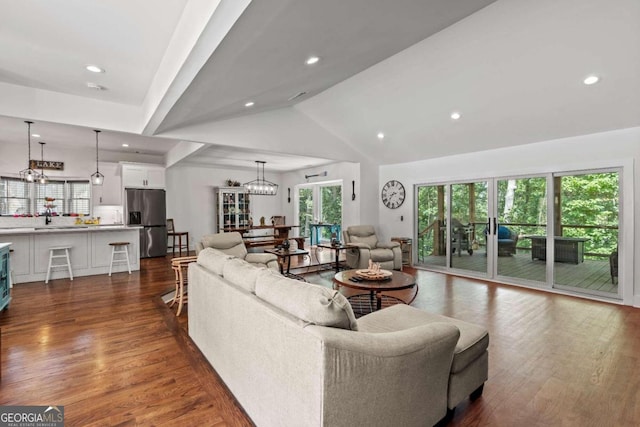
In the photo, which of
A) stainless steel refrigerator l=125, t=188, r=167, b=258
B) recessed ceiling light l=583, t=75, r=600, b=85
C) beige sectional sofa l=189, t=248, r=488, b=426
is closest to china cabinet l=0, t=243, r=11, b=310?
beige sectional sofa l=189, t=248, r=488, b=426

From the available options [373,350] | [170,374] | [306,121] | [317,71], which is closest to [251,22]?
[317,71]

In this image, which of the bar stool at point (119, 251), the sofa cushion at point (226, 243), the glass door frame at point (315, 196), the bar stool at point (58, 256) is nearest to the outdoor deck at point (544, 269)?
the glass door frame at point (315, 196)

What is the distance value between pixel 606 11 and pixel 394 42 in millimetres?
1946

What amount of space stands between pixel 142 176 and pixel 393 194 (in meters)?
6.43

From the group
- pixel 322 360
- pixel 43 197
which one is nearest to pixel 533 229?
pixel 322 360

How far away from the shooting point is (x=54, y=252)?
17.6 ft

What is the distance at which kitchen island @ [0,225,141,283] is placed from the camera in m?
5.04

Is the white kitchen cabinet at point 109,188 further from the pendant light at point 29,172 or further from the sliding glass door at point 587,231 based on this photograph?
the sliding glass door at point 587,231

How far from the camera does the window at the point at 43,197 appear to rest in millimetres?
6891

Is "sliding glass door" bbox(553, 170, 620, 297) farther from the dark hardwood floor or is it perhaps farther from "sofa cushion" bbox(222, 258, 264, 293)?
"sofa cushion" bbox(222, 258, 264, 293)

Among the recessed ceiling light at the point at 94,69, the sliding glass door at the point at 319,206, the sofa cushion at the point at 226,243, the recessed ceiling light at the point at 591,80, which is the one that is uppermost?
the recessed ceiling light at the point at 94,69

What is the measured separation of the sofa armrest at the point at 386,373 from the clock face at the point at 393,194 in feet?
18.5

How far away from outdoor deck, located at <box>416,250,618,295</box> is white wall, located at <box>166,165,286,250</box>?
23.2 feet

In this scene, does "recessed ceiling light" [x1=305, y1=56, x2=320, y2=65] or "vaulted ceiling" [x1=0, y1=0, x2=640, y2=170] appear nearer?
"vaulted ceiling" [x1=0, y1=0, x2=640, y2=170]
